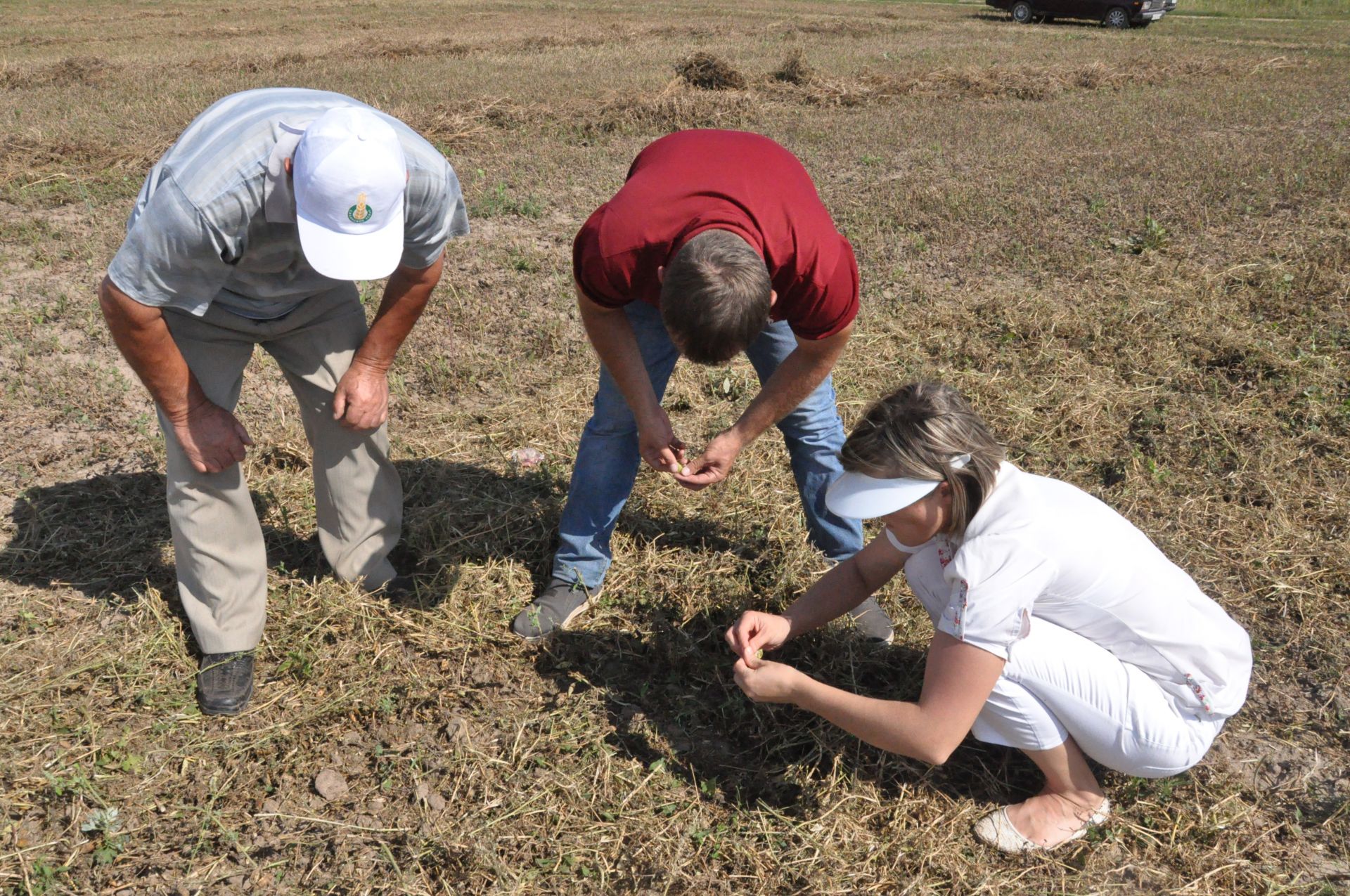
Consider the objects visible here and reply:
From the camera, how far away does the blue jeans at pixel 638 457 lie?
2.89 meters

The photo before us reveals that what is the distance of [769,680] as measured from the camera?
2307 millimetres

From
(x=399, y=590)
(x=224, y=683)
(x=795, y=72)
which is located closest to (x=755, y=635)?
(x=399, y=590)

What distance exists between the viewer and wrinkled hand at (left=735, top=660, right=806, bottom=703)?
229 cm

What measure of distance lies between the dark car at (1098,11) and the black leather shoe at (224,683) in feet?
71.4

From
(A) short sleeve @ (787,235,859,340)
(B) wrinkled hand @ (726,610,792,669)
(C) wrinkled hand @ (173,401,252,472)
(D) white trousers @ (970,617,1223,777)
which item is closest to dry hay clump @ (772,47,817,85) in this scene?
(A) short sleeve @ (787,235,859,340)

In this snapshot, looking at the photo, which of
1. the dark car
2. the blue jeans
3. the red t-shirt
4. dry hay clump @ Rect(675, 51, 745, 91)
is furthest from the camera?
the dark car

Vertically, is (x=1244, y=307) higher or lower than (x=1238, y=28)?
lower

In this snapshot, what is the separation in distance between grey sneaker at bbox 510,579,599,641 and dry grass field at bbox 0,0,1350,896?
0.21ft

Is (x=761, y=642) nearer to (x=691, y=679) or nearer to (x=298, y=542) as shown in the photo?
(x=691, y=679)

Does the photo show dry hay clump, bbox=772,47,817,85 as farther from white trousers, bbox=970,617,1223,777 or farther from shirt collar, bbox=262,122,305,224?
white trousers, bbox=970,617,1223,777

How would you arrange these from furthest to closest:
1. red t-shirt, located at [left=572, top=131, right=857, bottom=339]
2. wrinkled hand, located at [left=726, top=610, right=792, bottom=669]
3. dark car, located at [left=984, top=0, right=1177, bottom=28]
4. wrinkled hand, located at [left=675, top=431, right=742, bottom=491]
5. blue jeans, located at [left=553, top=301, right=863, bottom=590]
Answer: dark car, located at [left=984, top=0, right=1177, bottom=28] < blue jeans, located at [left=553, top=301, right=863, bottom=590] < wrinkled hand, located at [left=675, top=431, right=742, bottom=491] < wrinkled hand, located at [left=726, top=610, right=792, bottom=669] < red t-shirt, located at [left=572, top=131, right=857, bottom=339]

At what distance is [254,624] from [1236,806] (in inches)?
111

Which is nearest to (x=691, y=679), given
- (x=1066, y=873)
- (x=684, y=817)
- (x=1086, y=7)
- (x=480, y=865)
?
(x=684, y=817)

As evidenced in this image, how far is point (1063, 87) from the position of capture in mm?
11836
